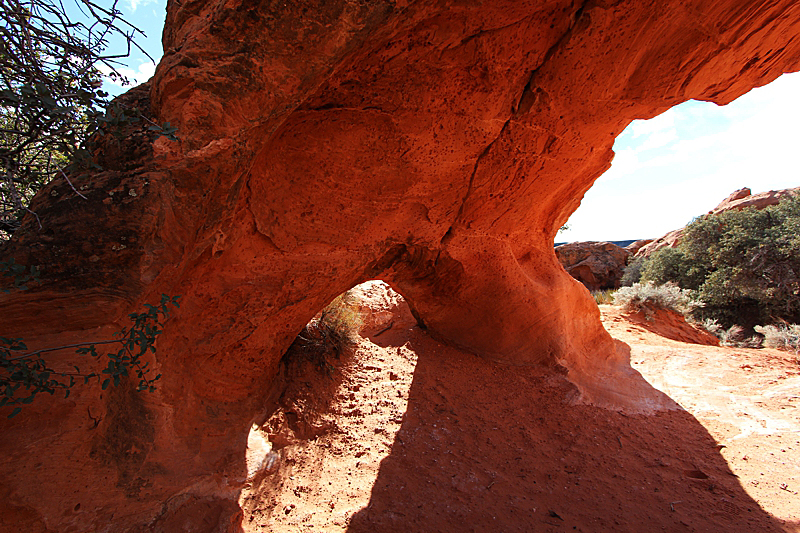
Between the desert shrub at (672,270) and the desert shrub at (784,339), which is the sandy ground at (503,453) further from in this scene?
the desert shrub at (672,270)

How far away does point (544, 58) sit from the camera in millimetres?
3084

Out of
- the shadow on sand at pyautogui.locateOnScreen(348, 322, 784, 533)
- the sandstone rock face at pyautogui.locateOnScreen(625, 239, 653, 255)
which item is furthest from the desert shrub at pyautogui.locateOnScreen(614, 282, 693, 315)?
the sandstone rock face at pyautogui.locateOnScreen(625, 239, 653, 255)

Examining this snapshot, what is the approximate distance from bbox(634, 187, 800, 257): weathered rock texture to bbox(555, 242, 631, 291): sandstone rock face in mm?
1128

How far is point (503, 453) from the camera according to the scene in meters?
3.15

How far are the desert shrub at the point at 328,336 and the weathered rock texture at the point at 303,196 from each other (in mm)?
487

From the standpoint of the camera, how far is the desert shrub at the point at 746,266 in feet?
34.6

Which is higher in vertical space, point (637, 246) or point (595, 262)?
point (637, 246)

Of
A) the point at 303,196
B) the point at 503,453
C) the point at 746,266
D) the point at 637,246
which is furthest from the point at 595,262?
the point at 303,196

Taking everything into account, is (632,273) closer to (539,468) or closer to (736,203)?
(736,203)

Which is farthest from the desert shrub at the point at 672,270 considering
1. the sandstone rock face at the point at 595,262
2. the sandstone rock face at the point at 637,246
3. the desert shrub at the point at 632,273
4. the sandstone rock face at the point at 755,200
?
the sandstone rock face at the point at 637,246

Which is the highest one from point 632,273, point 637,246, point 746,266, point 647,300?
point 637,246

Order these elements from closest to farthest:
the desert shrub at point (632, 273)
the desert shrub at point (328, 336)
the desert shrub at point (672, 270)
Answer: the desert shrub at point (328, 336)
the desert shrub at point (672, 270)
the desert shrub at point (632, 273)

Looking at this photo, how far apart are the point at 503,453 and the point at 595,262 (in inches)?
626

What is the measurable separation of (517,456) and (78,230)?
3.16 m
